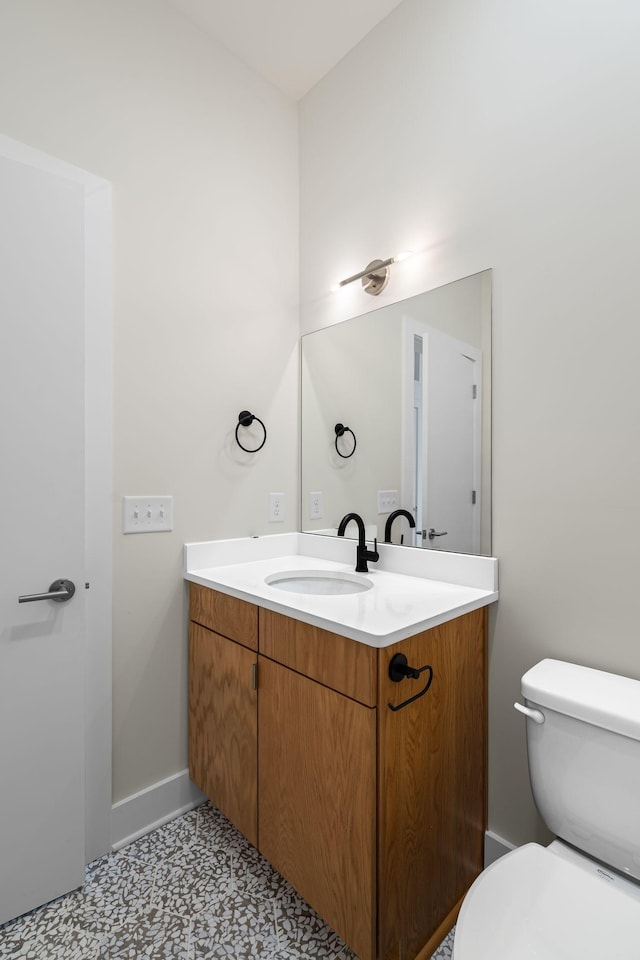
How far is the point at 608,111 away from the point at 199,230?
1.31 m

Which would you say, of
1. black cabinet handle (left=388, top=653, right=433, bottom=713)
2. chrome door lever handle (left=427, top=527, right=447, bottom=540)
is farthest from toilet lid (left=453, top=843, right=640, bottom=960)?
chrome door lever handle (left=427, top=527, right=447, bottom=540)

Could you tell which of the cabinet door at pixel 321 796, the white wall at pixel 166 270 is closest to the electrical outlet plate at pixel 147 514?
the white wall at pixel 166 270

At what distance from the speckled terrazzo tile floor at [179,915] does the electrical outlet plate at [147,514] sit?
1036mm

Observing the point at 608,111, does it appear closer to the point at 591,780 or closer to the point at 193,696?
the point at 591,780

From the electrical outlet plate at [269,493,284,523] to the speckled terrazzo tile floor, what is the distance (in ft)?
3.71

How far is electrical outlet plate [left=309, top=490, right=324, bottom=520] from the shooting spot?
2.01 meters

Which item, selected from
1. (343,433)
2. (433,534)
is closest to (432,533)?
(433,534)

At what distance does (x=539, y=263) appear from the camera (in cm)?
129

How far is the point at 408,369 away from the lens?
166cm

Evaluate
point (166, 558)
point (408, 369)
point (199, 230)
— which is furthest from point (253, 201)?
point (166, 558)

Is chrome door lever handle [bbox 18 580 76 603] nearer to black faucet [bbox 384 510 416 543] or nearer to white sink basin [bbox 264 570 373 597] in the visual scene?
white sink basin [bbox 264 570 373 597]

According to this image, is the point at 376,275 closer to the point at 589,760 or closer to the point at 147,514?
the point at 147,514

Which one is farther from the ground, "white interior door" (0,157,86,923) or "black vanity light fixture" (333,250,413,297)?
"black vanity light fixture" (333,250,413,297)

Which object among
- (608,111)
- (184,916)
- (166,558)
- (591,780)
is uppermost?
Answer: (608,111)
